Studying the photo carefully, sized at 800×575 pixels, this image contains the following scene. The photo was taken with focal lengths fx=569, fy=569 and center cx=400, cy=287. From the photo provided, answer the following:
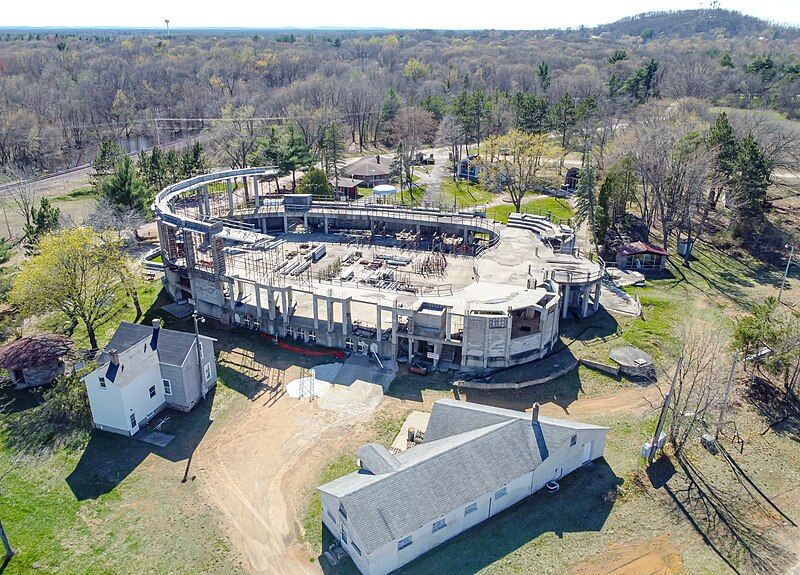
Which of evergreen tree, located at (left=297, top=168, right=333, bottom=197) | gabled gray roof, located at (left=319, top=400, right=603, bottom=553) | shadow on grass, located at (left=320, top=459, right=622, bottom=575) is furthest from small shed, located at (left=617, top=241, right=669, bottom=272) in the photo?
evergreen tree, located at (left=297, top=168, right=333, bottom=197)

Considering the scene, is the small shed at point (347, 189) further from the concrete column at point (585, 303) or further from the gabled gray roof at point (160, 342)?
the gabled gray roof at point (160, 342)

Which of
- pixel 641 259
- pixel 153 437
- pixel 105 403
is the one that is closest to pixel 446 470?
pixel 153 437

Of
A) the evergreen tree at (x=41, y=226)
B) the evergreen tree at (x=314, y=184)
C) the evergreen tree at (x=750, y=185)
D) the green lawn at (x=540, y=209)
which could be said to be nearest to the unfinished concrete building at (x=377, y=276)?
the evergreen tree at (x=314, y=184)

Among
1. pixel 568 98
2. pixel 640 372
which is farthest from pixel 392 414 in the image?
pixel 568 98

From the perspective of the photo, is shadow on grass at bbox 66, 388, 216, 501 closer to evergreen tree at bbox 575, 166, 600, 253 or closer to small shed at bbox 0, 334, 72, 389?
small shed at bbox 0, 334, 72, 389

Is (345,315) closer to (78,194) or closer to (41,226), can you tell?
(41,226)
